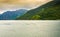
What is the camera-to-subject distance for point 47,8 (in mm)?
1858

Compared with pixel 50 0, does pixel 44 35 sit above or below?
below

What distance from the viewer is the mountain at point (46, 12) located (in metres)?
1.82

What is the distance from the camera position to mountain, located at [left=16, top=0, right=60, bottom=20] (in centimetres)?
182

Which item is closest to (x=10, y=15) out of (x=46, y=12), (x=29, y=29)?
(x=29, y=29)

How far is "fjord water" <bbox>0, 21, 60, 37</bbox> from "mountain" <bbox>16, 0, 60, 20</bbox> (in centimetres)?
7

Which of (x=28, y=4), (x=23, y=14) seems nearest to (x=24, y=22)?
(x=23, y=14)

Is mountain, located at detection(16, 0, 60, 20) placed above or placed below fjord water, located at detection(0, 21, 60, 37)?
above

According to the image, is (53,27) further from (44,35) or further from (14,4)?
(14,4)

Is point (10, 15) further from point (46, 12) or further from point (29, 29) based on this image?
point (46, 12)

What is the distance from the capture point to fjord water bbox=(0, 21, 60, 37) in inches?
71.1

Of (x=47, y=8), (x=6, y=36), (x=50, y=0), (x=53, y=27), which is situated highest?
(x=50, y=0)

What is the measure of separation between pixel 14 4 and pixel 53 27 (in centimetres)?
65

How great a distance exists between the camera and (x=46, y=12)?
1847mm

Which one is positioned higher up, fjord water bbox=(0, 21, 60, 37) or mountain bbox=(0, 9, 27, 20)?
mountain bbox=(0, 9, 27, 20)
